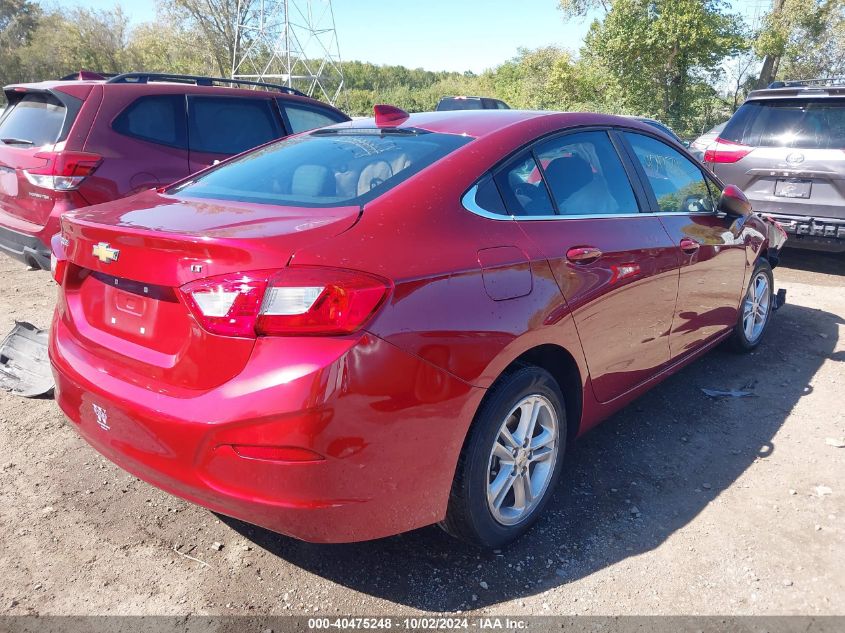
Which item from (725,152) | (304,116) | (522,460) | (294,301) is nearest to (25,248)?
(304,116)

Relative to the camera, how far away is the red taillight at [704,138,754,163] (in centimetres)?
685

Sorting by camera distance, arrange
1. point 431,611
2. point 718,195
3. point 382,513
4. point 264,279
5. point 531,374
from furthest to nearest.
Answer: point 718,195 → point 531,374 → point 431,611 → point 382,513 → point 264,279

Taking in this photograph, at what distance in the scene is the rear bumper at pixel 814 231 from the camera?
6277 mm

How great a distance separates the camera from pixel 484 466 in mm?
2293

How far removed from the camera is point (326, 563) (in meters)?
2.50

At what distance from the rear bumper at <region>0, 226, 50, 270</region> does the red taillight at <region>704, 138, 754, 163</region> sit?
639 cm

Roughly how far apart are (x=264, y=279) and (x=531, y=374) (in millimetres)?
1092

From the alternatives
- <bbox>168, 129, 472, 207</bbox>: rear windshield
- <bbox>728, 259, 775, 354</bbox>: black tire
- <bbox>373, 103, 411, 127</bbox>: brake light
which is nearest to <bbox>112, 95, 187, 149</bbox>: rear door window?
<bbox>168, 129, 472, 207</bbox>: rear windshield

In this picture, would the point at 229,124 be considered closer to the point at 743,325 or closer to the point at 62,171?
the point at 62,171

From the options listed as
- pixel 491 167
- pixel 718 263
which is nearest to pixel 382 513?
pixel 491 167

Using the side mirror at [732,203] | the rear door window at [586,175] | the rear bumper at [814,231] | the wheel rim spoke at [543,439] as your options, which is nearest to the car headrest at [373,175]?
the rear door window at [586,175]

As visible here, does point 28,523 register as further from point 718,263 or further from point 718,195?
point 718,195

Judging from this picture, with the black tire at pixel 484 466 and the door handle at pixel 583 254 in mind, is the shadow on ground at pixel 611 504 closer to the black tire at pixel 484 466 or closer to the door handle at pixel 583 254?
the black tire at pixel 484 466

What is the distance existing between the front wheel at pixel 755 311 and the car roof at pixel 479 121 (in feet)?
6.33
